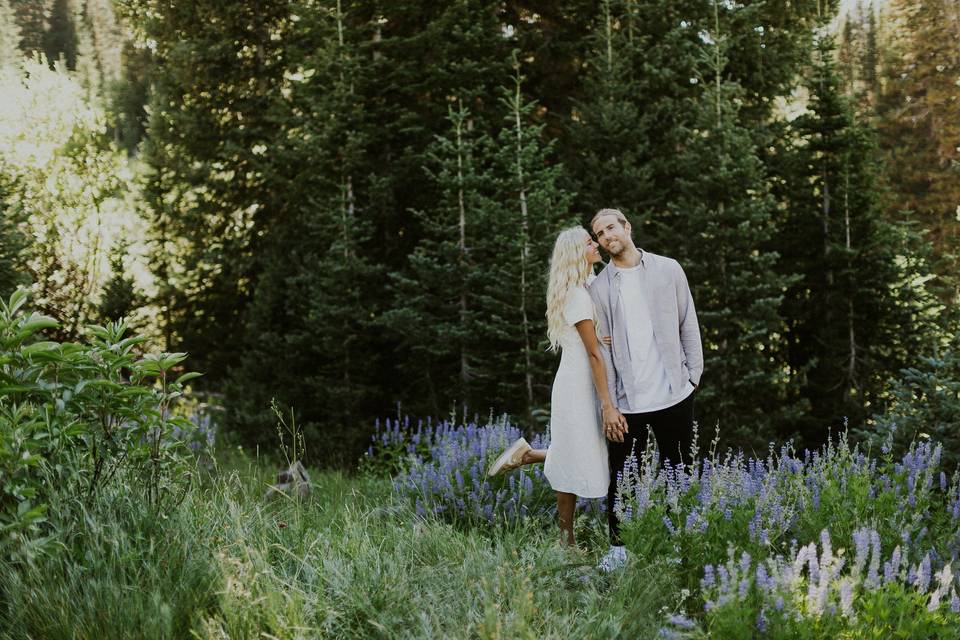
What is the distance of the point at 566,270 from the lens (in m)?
4.68

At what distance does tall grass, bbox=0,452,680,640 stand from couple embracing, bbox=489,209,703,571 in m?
0.78

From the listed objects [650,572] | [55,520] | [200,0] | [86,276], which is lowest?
[650,572]

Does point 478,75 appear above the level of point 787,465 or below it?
above

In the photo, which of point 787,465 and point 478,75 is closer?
point 787,465

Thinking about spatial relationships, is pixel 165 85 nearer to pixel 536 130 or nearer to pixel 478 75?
pixel 478 75

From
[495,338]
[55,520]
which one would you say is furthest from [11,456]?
[495,338]

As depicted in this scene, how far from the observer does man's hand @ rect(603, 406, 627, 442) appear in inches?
181

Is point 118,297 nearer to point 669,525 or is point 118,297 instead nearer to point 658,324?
point 658,324

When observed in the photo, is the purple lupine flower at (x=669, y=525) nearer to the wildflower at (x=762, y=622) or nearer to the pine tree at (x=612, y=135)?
the wildflower at (x=762, y=622)

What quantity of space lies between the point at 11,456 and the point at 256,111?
11.9 meters

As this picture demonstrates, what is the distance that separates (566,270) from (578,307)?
233 mm

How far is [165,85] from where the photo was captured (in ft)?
47.8

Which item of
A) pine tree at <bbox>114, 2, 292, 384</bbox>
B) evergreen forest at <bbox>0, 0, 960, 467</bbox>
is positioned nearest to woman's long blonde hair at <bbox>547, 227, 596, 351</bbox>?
evergreen forest at <bbox>0, 0, 960, 467</bbox>

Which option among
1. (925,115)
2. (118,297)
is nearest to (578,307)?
(118,297)
